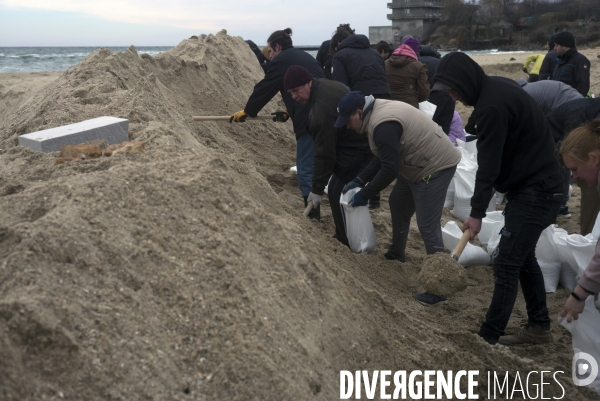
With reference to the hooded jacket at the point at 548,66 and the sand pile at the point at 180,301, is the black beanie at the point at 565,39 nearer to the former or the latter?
the hooded jacket at the point at 548,66

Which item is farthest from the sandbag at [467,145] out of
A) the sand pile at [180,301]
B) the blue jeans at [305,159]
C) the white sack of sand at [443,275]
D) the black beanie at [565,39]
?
the white sack of sand at [443,275]

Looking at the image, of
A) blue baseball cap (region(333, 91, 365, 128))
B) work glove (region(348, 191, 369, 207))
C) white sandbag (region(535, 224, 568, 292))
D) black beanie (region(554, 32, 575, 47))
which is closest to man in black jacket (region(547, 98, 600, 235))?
white sandbag (region(535, 224, 568, 292))

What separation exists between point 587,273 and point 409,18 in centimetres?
5476

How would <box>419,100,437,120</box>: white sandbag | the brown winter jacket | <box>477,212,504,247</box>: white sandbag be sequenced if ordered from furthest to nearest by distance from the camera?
<box>419,100,437,120</box>: white sandbag → the brown winter jacket → <box>477,212,504,247</box>: white sandbag

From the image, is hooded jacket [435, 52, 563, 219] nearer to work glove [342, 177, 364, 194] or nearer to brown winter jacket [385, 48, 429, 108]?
work glove [342, 177, 364, 194]

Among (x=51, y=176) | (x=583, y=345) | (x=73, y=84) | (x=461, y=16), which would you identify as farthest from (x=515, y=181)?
(x=461, y=16)

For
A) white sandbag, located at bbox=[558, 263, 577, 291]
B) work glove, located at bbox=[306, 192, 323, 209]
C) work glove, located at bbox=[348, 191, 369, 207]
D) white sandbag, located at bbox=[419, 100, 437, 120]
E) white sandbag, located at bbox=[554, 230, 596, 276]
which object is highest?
white sandbag, located at bbox=[419, 100, 437, 120]

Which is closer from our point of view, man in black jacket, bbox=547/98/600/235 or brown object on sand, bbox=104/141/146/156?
brown object on sand, bbox=104/141/146/156

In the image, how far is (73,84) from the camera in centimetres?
576

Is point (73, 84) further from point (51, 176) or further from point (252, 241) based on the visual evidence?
point (252, 241)

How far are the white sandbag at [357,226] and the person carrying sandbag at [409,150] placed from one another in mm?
441

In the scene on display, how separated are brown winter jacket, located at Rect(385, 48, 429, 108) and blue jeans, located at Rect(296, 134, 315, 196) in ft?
4.29

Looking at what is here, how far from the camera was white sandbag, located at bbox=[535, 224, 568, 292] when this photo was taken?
4.28 metres

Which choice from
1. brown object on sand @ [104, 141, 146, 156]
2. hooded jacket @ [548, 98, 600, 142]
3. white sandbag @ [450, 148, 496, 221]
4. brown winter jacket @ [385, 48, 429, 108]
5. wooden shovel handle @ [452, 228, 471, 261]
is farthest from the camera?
brown winter jacket @ [385, 48, 429, 108]
